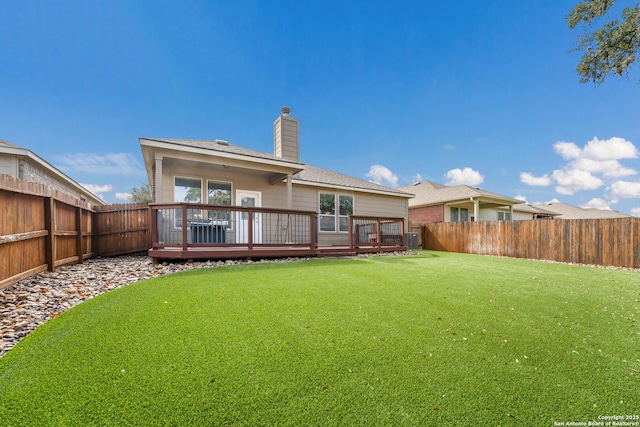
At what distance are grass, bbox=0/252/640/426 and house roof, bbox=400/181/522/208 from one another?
1340 centimetres

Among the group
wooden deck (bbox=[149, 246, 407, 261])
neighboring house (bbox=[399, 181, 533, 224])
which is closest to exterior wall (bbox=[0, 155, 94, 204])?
wooden deck (bbox=[149, 246, 407, 261])

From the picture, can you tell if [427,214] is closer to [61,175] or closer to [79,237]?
[79,237]

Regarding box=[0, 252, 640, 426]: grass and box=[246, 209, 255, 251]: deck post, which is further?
box=[246, 209, 255, 251]: deck post

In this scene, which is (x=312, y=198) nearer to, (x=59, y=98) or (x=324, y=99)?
(x=324, y=99)

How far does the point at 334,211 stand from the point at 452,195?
9.48 metres

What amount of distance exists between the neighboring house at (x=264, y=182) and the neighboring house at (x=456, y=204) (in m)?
4.83

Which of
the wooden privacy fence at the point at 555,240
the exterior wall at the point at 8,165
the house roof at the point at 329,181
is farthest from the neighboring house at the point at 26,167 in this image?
the wooden privacy fence at the point at 555,240

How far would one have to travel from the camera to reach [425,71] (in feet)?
44.9

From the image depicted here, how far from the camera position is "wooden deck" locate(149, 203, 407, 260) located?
6215 mm

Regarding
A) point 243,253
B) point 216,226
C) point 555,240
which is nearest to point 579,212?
point 555,240

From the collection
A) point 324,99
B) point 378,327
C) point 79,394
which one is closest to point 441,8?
point 324,99

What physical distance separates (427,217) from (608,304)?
14983mm

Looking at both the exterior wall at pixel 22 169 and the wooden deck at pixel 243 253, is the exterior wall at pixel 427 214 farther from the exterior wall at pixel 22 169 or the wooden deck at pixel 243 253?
the exterior wall at pixel 22 169

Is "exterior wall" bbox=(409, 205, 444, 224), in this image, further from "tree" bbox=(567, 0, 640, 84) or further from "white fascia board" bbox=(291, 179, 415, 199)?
"tree" bbox=(567, 0, 640, 84)
